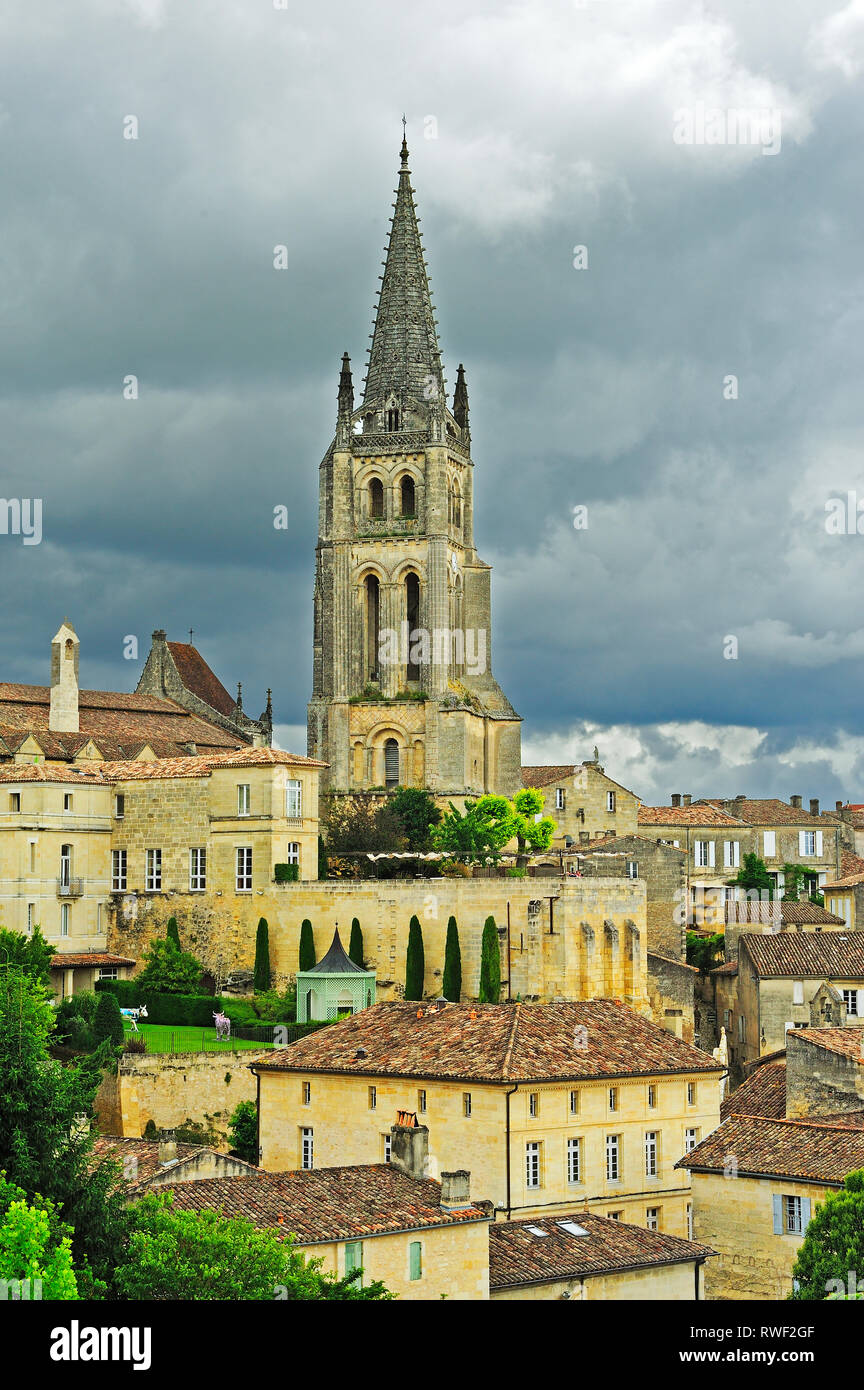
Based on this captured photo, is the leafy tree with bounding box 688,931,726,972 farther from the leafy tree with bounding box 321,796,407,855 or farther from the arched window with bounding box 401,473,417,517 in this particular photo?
the arched window with bounding box 401,473,417,517

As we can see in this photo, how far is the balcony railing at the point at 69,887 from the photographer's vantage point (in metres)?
65.5

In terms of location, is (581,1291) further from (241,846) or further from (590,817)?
(590,817)

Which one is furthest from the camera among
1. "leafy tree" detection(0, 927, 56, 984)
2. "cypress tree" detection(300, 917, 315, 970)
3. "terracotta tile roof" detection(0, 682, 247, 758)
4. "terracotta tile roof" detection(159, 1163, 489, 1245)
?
"terracotta tile roof" detection(0, 682, 247, 758)

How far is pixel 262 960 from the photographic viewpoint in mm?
65125

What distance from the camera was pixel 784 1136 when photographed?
37375mm

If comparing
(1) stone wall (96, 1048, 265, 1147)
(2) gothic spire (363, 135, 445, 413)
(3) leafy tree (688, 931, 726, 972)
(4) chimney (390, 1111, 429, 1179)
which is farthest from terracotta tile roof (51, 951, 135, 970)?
(2) gothic spire (363, 135, 445, 413)

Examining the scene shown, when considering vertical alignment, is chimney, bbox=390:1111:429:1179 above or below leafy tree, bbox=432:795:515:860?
below

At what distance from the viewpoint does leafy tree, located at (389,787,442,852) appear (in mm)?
87625

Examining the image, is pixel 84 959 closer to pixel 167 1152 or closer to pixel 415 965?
pixel 415 965

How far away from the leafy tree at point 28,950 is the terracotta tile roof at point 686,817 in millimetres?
45049

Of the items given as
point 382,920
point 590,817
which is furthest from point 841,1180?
point 590,817

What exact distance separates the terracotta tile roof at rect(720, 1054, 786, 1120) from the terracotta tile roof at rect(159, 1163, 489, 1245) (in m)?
11.7

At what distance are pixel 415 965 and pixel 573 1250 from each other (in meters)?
30.7

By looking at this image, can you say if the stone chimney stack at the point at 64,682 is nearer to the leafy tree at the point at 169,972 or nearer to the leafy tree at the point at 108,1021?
the leafy tree at the point at 169,972
